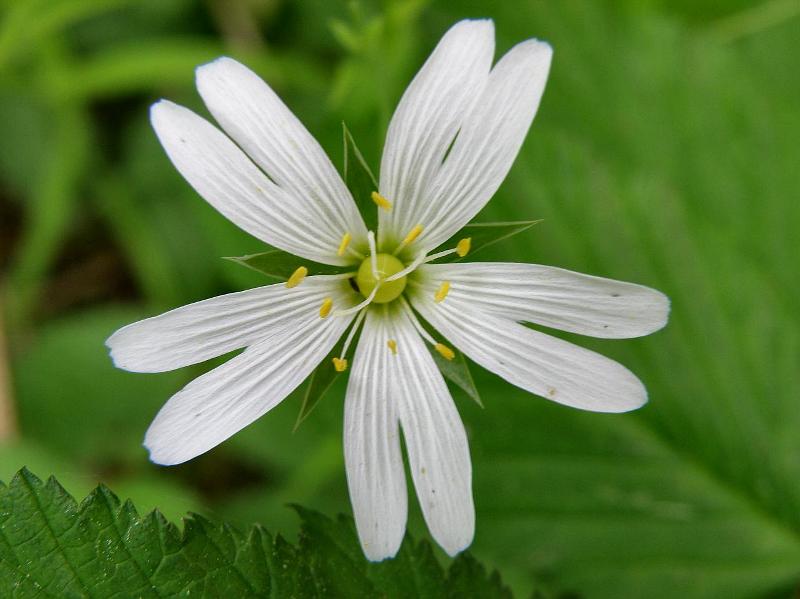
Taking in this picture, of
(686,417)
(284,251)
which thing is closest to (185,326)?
(284,251)

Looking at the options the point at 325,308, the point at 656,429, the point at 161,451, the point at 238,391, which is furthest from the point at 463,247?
the point at 656,429

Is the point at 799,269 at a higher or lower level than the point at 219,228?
lower

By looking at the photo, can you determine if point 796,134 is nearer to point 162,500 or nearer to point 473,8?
point 473,8

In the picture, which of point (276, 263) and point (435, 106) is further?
point (276, 263)

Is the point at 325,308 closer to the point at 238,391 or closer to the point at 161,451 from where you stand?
the point at 238,391

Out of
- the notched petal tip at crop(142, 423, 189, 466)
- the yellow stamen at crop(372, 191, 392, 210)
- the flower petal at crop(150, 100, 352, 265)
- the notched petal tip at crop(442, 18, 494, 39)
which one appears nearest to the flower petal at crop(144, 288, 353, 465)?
the notched petal tip at crop(142, 423, 189, 466)

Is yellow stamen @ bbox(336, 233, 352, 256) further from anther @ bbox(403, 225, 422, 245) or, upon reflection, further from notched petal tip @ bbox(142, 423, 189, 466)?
notched petal tip @ bbox(142, 423, 189, 466)
